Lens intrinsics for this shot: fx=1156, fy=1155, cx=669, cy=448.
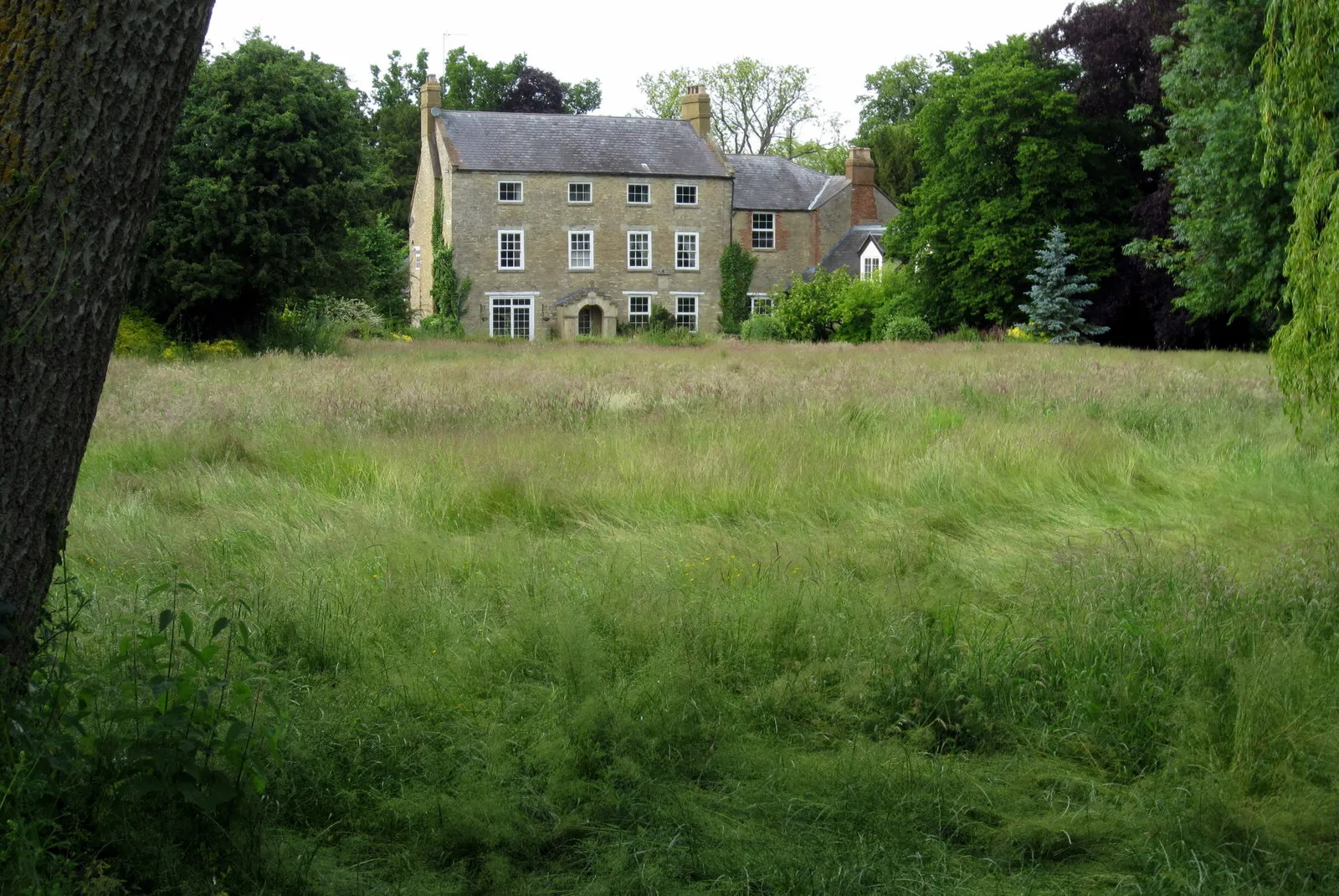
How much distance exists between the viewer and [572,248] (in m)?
48.2

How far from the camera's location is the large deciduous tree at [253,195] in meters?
23.9

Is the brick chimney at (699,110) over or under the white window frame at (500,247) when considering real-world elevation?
over

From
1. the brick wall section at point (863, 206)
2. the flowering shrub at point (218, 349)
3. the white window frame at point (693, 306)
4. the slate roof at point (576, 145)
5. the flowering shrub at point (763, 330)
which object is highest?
the slate roof at point (576, 145)

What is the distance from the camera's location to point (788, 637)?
4.76 meters

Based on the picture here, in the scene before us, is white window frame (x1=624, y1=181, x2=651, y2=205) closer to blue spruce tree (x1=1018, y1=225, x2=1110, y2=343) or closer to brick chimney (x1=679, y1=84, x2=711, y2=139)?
brick chimney (x1=679, y1=84, x2=711, y2=139)

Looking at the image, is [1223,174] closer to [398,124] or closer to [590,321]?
[590,321]

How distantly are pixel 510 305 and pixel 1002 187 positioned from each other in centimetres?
2032

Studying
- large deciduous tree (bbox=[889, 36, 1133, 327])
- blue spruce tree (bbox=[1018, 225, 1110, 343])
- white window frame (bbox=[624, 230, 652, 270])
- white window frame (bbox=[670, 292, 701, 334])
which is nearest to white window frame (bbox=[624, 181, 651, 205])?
white window frame (bbox=[624, 230, 652, 270])

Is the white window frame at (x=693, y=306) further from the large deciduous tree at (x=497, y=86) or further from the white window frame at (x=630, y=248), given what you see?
the large deciduous tree at (x=497, y=86)

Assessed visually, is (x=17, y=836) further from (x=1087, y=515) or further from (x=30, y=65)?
(x=1087, y=515)

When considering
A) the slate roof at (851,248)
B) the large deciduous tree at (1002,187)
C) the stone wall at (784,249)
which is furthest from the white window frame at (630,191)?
the large deciduous tree at (1002,187)

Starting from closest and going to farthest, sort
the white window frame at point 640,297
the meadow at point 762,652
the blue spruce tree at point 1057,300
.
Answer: the meadow at point 762,652
the blue spruce tree at point 1057,300
the white window frame at point 640,297

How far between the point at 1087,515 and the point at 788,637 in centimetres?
324

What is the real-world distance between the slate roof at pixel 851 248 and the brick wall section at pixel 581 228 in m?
4.99
